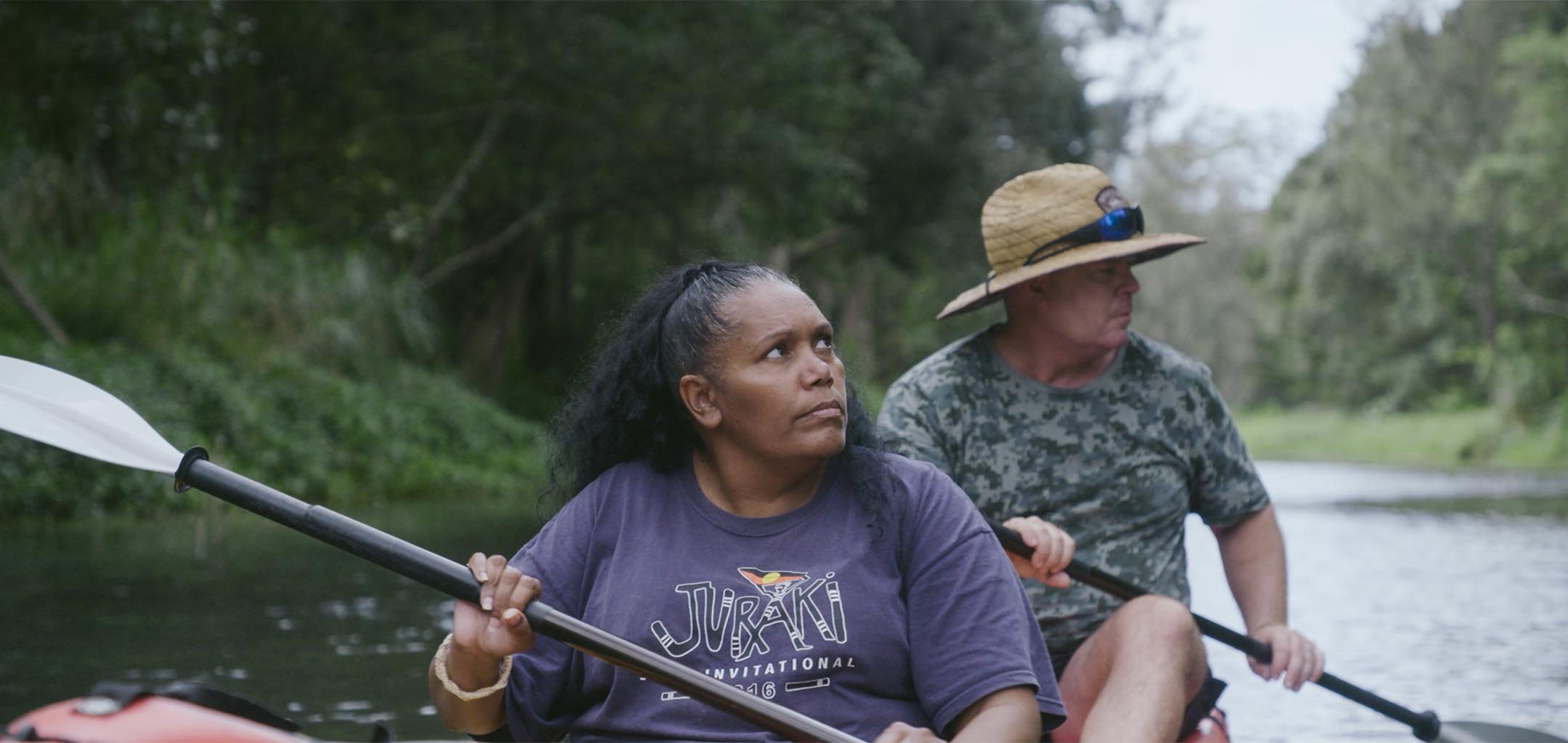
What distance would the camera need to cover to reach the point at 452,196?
71.9 ft

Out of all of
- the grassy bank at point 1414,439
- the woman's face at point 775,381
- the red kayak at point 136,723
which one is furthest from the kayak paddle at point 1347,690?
the grassy bank at point 1414,439

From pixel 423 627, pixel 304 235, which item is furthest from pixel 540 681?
pixel 304 235

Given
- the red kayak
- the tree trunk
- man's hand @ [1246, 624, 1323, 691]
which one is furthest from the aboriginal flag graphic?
the tree trunk

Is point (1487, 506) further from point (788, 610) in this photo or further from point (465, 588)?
point (465, 588)

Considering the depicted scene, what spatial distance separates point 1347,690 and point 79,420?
2.71 metres

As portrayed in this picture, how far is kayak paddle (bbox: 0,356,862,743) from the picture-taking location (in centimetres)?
261

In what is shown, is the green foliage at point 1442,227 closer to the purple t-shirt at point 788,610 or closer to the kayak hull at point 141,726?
the purple t-shirt at point 788,610

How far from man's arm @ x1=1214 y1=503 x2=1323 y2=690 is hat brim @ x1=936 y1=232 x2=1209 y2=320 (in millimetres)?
614

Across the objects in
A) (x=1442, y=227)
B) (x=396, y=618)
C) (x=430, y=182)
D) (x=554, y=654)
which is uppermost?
(x=430, y=182)

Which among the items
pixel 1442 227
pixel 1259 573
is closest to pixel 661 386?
pixel 1259 573

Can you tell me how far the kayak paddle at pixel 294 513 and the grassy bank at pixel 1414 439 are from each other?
89.7ft

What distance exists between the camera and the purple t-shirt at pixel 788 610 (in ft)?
9.09

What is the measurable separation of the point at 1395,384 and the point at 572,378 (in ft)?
164

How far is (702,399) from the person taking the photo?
A: 2.99 m
